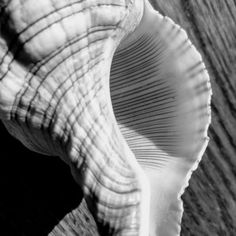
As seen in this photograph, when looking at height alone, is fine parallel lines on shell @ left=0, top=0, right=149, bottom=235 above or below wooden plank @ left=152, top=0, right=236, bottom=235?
above

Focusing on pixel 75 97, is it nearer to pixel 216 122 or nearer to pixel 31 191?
pixel 31 191

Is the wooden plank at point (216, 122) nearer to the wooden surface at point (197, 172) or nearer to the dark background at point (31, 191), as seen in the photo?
the wooden surface at point (197, 172)

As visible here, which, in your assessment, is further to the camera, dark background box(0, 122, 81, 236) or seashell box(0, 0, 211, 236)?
dark background box(0, 122, 81, 236)

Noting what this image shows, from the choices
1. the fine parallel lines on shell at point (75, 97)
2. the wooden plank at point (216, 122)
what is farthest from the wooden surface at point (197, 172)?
the fine parallel lines on shell at point (75, 97)

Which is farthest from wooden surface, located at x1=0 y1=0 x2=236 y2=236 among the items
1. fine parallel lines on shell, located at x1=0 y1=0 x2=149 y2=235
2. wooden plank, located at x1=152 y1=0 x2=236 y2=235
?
fine parallel lines on shell, located at x1=0 y1=0 x2=149 y2=235

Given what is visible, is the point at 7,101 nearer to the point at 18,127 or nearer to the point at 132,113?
the point at 18,127

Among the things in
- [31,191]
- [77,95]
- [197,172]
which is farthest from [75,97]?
[197,172]

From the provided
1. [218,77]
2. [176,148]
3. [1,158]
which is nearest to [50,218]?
[1,158]

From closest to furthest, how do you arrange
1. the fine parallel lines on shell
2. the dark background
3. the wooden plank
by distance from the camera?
1. the fine parallel lines on shell
2. the dark background
3. the wooden plank

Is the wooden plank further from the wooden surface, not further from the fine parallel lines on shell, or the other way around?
the fine parallel lines on shell
